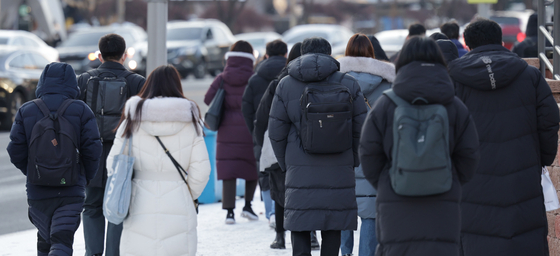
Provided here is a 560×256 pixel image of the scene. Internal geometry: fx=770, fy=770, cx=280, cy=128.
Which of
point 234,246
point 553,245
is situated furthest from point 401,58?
point 234,246

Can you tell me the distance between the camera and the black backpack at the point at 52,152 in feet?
16.1

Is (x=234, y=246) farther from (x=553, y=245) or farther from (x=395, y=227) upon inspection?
(x=395, y=227)

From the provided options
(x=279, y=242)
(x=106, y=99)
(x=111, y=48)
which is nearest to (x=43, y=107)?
(x=106, y=99)

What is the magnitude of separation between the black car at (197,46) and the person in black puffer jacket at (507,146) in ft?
74.1

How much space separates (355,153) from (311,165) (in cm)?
34

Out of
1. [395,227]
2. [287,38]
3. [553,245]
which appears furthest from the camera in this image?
[287,38]

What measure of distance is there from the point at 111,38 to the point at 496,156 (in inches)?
122

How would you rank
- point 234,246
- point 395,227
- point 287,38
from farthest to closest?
1. point 287,38
2. point 234,246
3. point 395,227

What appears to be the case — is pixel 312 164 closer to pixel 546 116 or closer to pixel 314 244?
pixel 546 116

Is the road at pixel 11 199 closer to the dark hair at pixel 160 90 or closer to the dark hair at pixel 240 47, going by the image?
the dark hair at pixel 240 47

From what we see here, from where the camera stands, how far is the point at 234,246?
6.87 m

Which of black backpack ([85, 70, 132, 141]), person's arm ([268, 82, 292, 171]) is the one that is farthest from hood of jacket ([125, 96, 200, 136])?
black backpack ([85, 70, 132, 141])

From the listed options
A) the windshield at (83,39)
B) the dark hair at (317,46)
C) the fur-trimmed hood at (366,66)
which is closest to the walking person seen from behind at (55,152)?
the dark hair at (317,46)

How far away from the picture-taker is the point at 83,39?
26109 mm
